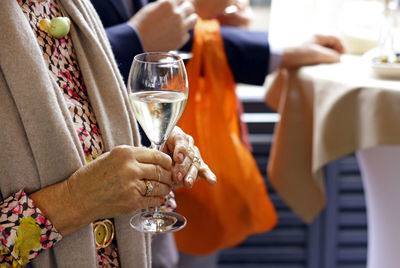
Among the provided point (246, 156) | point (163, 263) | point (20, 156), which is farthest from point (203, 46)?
point (20, 156)

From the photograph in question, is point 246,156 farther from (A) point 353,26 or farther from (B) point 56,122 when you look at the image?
(B) point 56,122

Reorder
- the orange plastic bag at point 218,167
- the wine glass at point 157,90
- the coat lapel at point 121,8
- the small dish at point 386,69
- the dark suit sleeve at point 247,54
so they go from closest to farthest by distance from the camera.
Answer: the wine glass at point 157,90, the coat lapel at point 121,8, the small dish at point 386,69, the orange plastic bag at point 218,167, the dark suit sleeve at point 247,54

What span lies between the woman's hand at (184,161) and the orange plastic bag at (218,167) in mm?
600

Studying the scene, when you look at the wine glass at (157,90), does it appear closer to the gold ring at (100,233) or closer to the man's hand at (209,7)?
the gold ring at (100,233)

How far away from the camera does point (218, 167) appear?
1449mm

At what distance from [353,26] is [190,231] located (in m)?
0.89

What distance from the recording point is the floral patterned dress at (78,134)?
0.70 metres

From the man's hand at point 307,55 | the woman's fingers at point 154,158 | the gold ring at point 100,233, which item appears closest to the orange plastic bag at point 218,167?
the man's hand at point 307,55

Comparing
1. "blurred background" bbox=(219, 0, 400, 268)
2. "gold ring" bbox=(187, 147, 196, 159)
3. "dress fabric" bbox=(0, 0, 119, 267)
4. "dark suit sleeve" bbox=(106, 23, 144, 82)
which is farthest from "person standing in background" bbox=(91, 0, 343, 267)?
A: "blurred background" bbox=(219, 0, 400, 268)

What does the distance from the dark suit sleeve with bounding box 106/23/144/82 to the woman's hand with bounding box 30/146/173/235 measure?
0.26 metres

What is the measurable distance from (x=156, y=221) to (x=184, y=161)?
0.26 ft

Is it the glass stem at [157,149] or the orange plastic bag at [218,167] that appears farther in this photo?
the orange plastic bag at [218,167]

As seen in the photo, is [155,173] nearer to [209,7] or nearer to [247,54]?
[209,7]

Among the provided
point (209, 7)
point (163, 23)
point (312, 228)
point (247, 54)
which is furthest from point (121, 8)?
point (312, 228)
